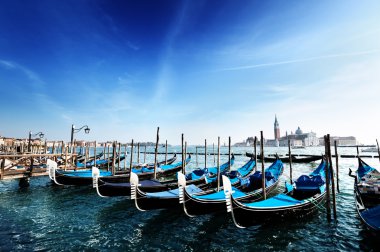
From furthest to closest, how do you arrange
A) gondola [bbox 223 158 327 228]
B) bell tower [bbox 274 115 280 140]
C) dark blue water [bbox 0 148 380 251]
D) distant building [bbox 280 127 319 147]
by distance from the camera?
bell tower [bbox 274 115 280 140]
distant building [bbox 280 127 319 147]
gondola [bbox 223 158 327 228]
dark blue water [bbox 0 148 380 251]

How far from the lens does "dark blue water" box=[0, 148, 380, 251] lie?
233 inches

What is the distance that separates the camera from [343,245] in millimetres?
6016

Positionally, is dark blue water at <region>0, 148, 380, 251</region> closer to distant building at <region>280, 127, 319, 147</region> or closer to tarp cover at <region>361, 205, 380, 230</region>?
tarp cover at <region>361, 205, 380, 230</region>

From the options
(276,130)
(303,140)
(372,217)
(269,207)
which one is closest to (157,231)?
(269,207)

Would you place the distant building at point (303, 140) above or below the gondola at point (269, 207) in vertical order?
above

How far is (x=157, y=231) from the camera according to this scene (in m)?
6.86

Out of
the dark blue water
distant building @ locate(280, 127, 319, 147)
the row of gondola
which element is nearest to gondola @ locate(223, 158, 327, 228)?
the row of gondola

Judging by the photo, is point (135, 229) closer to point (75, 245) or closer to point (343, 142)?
point (75, 245)

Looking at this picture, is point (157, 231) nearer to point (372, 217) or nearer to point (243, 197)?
point (243, 197)

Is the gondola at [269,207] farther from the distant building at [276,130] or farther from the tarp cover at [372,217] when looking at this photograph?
the distant building at [276,130]

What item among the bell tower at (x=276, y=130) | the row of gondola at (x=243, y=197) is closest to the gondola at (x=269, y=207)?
the row of gondola at (x=243, y=197)

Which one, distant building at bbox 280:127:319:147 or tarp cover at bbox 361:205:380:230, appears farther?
distant building at bbox 280:127:319:147

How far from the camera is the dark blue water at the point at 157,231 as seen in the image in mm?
5914

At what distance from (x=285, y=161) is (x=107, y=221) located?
32085mm
